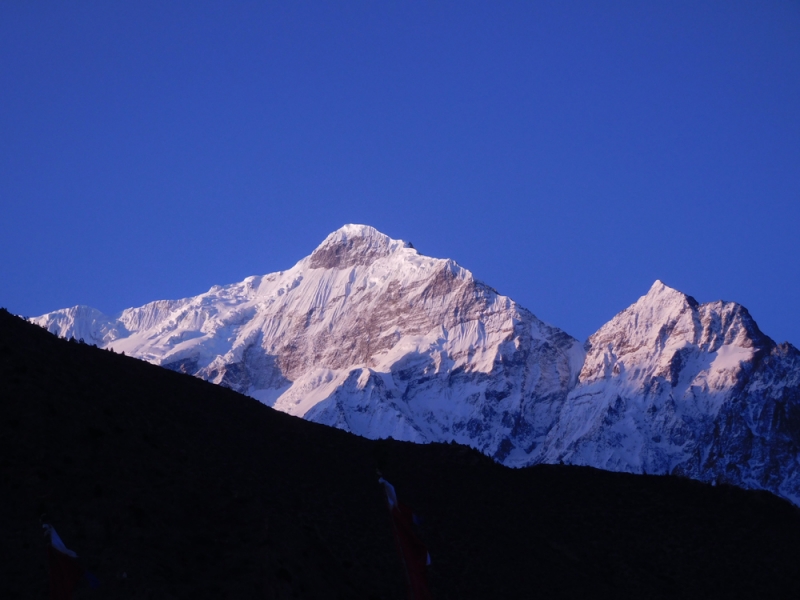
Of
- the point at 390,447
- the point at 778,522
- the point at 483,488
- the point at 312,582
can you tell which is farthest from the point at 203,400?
the point at 778,522

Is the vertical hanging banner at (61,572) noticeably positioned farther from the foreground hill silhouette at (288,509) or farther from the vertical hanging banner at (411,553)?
the vertical hanging banner at (411,553)

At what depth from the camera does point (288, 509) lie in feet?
137

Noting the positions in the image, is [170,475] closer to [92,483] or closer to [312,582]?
[92,483]

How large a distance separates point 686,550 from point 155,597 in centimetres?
2442

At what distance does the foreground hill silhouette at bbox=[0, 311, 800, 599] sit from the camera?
33312 mm

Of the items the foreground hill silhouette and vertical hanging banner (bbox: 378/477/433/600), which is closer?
vertical hanging banner (bbox: 378/477/433/600)

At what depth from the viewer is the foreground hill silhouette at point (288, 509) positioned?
33.3 m

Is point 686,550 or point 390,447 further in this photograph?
point 390,447

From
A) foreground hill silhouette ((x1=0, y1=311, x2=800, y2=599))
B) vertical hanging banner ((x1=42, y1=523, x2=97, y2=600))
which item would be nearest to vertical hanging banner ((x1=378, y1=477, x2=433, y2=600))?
foreground hill silhouette ((x1=0, y1=311, x2=800, y2=599))

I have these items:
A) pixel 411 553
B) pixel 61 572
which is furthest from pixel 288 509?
pixel 61 572

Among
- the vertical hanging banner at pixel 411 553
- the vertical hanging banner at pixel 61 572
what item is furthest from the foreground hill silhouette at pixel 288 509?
the vertical hanging banner at pixel 411 553

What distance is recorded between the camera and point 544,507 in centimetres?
5041

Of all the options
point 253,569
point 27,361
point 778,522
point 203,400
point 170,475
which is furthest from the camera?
point 203,400

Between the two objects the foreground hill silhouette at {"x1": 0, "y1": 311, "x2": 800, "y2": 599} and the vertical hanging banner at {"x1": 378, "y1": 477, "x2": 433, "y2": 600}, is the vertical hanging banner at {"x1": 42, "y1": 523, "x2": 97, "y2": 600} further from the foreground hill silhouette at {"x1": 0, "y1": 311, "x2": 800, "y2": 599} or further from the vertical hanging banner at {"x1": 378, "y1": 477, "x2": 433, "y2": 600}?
the vertical hanging banner at {"x1": 378, "y1": 477, "x2": 433, "y2": 600}
